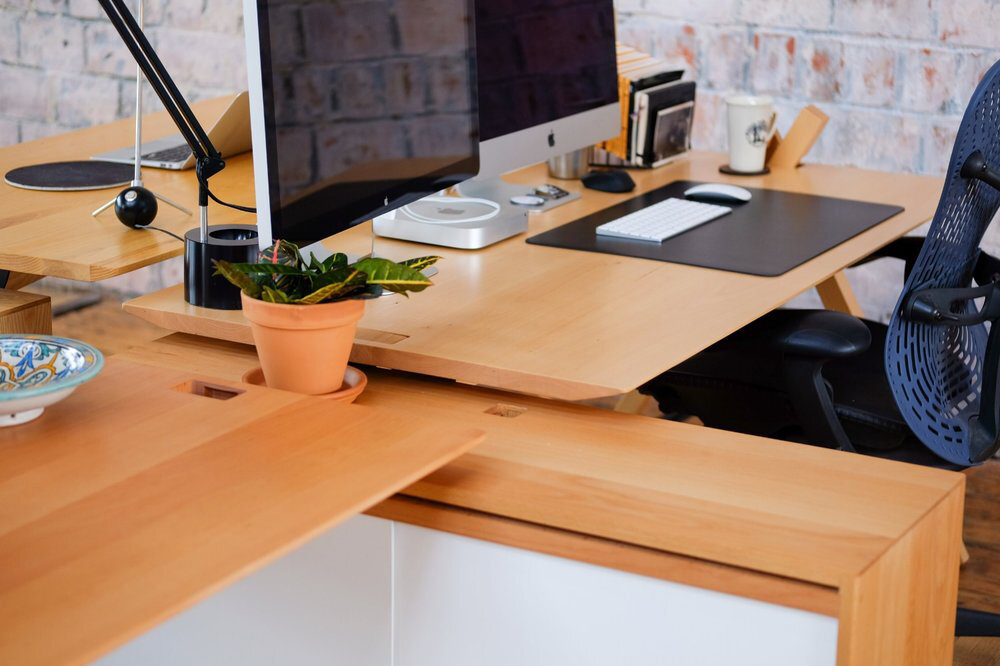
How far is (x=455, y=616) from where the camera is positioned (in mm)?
1313

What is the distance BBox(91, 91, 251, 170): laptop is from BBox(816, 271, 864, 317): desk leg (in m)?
1.15

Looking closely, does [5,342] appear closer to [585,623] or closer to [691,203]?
[585,623]

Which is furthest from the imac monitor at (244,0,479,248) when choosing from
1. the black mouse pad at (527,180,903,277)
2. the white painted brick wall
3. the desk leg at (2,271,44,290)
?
the white painted brick wall

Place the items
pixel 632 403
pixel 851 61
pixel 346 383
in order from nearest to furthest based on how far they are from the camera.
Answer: pixel 346 383, pixel 632 403, pixel 851 61

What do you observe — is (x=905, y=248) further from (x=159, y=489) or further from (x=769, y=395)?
(x=159, y=489)

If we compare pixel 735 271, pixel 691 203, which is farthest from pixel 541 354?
pixel 691 203

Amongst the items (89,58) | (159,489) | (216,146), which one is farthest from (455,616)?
(89,58)

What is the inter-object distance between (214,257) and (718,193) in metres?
1.00

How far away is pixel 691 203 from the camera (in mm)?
2197

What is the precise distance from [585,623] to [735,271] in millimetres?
730

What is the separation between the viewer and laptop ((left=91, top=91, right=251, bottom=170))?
2281 millimetres

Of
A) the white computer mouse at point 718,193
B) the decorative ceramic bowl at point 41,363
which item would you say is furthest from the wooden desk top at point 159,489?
the white computer mouse at point 718,193

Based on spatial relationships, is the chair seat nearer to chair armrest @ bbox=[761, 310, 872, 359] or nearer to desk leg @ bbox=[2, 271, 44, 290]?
chair armrest @ bbox=[761, 310, 872, 359]

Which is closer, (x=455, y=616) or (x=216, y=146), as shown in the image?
(x=455, y=616)
